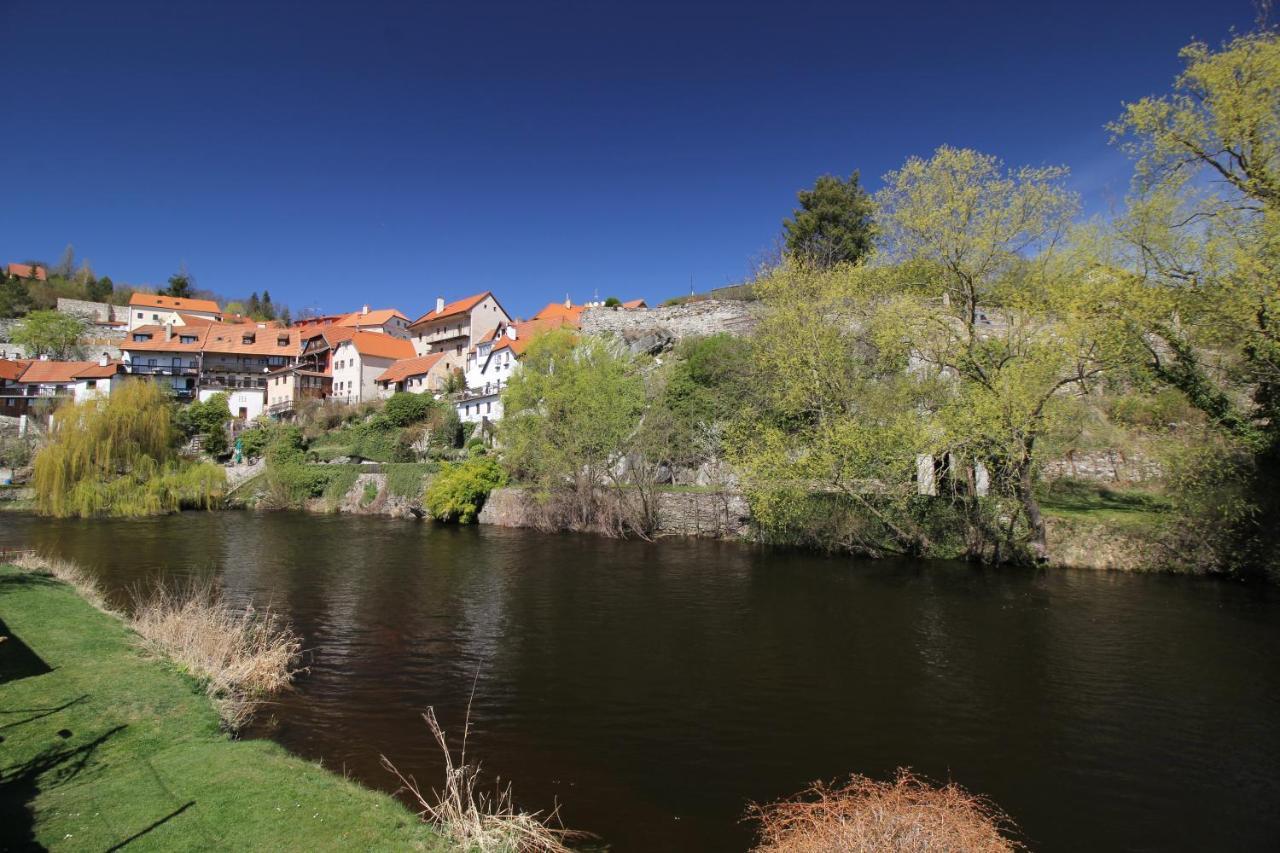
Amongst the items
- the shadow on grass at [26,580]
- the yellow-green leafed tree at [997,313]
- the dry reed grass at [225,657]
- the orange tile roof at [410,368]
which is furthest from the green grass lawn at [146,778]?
the orange tile roof at [410,368]

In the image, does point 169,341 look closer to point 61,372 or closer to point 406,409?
point 61,372

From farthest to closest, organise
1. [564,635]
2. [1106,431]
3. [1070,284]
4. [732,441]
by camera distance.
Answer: [732,441]
[1106,431]
[1070,284]
[564,635]

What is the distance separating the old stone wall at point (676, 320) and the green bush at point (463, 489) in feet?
50.2

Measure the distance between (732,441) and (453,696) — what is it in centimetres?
1848

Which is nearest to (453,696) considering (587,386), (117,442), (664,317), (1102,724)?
(1102,724)

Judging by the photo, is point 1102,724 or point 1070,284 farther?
point 1070,284

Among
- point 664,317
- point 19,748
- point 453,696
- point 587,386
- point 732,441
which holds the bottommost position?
point 453,696

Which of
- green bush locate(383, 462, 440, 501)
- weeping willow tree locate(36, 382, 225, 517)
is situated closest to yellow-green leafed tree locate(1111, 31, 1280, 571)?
green bush locate(383, 462, 440, 501)

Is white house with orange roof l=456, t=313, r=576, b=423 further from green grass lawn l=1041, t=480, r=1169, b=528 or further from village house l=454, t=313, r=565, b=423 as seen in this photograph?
green grass lawn l=1041, t=480, r=1169, b=528

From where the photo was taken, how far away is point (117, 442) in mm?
34812

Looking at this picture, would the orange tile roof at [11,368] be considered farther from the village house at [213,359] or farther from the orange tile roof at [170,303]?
the orange tile roof at [170,303]

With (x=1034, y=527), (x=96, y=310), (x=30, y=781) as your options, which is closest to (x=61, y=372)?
(x=96, y=310)

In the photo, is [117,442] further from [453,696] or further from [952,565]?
[952,565]

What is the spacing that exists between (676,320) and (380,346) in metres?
37.3
